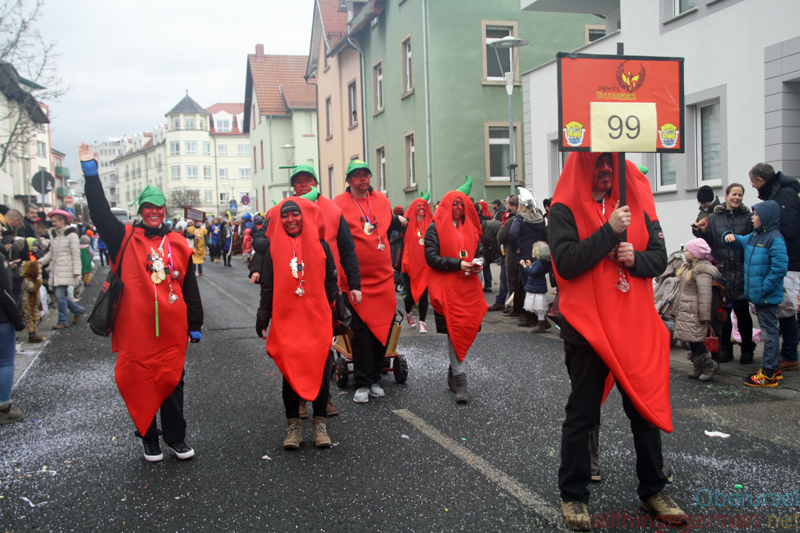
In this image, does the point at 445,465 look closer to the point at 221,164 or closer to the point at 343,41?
the point at 343,41

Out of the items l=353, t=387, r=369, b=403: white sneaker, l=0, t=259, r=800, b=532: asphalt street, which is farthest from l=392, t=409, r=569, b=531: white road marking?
l=353, t=387, r=369, b=403: white sneaker

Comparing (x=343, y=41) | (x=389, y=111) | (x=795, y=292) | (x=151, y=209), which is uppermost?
(x=343, y=41)

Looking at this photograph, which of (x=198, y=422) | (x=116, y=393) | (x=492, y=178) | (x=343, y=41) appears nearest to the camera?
(x=198, y=422)

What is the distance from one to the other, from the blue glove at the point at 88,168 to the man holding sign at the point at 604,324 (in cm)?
305

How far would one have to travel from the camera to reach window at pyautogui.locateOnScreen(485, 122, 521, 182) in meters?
24.4

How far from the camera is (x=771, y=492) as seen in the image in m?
4.00

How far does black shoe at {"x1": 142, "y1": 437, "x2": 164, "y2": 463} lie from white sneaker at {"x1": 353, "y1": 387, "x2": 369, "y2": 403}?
193 cm

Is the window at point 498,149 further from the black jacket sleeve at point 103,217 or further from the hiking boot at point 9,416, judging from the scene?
the black jacket sleeve at point 103,217

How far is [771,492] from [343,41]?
28483 millimetres

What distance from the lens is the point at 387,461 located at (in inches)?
185

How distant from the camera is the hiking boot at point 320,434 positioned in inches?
199

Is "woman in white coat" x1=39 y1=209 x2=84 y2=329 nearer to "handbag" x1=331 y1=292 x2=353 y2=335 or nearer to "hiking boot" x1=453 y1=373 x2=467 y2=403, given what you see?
"handbag" x1=331 y1=292 x2=353 y2=335

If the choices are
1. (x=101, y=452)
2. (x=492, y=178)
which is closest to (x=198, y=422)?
(x=101, y=452)

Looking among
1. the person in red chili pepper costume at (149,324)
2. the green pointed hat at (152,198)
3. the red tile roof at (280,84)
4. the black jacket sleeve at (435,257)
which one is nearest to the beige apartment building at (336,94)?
the red tile roof at (280,84)
